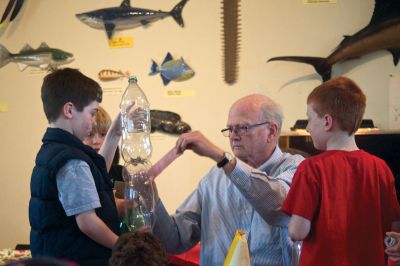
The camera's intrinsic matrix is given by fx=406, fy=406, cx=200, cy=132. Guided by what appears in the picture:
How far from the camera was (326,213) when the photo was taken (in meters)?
1.19

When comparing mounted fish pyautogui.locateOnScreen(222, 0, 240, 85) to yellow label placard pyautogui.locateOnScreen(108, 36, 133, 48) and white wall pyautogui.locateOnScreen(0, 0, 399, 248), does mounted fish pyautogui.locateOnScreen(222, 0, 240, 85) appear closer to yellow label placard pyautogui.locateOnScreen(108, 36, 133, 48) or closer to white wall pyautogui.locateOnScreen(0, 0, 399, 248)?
white wall pyautogui.locateOnScreen(0, 0, 399, 248)

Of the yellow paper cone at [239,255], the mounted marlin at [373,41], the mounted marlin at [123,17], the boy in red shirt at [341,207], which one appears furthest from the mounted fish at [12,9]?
the yellow paper cone at [239,255]

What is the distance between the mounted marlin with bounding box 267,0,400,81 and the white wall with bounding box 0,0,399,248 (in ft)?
0.15

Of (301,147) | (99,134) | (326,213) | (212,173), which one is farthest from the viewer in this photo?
(301,147)

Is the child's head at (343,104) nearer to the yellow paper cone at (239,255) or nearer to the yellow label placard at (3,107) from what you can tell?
the yellow paper cone at (239,255)

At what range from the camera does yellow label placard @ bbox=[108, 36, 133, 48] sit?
3014 mm

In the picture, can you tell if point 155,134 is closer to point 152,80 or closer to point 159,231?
point 152,80

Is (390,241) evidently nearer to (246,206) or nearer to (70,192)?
(246,206)

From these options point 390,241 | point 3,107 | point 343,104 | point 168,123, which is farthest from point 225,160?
point 3,107

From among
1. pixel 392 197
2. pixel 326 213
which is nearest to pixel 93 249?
pixel 326 213

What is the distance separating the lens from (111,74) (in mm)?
3045

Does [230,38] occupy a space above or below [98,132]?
above

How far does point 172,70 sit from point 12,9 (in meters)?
1.41

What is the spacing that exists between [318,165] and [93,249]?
734 mm
